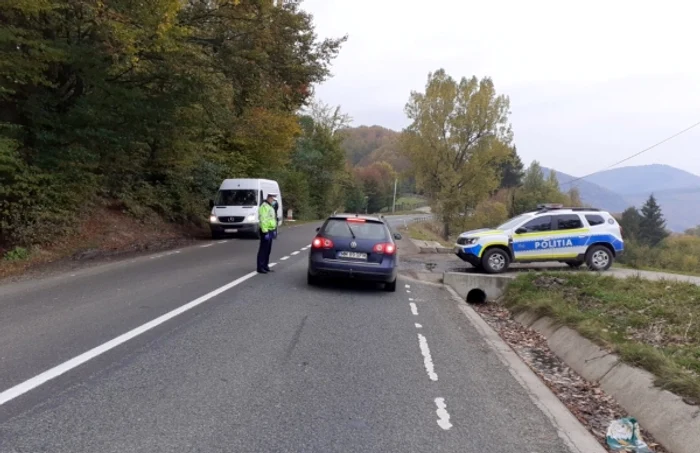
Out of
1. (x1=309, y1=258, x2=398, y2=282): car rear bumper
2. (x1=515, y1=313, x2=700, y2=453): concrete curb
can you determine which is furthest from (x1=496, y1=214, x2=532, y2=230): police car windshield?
(x1=515, y1=313, x2=700, y2=453): concrete curb

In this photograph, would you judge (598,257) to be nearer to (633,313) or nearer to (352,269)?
(633,313)

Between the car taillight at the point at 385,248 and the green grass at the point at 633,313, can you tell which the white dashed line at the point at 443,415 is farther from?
the car taillight at the point at 385,248

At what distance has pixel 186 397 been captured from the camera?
4.71 m

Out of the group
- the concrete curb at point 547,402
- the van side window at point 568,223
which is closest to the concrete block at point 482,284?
the van side window at point 568,223

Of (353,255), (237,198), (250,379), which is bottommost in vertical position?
(250,379)

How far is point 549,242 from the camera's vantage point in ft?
48.0

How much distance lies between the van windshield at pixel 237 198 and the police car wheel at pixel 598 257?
1251 centimetres

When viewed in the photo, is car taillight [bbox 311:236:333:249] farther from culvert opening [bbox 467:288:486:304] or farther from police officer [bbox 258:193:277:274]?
culvert opening [bbox 467:288:486:304]

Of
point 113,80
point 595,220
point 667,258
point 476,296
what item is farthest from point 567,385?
point 667,258

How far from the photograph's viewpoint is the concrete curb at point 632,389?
14.6 feet

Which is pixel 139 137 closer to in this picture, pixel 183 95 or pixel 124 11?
pixel 183 95

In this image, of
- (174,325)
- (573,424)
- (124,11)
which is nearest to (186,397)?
(174,325)

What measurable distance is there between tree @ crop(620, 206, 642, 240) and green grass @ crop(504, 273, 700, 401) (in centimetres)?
7878

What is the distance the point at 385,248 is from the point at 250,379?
5.64 meters
